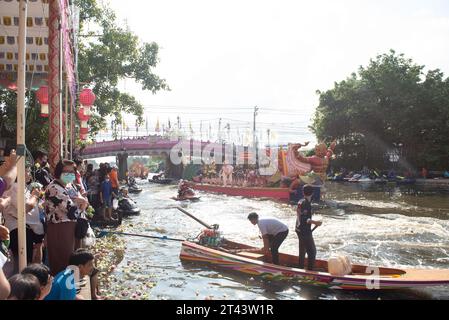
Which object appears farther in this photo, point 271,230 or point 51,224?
point 271,230

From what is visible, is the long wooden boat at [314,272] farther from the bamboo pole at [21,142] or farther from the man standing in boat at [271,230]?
the bamboo pole at [21,142]

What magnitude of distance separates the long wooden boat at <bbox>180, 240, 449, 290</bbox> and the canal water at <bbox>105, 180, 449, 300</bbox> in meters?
0.20

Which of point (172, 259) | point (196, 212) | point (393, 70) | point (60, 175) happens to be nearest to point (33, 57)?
point (60, 175)

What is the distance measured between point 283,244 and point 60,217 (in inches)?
350

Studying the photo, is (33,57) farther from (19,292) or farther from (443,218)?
(443,218)

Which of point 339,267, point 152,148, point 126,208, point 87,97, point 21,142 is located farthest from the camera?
point 152,148

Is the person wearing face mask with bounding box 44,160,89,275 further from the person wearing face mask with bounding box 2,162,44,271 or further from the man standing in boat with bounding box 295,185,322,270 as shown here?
the man standing in boat with bounding box 295,185,322,270

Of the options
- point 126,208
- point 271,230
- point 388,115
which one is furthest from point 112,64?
point 388,115

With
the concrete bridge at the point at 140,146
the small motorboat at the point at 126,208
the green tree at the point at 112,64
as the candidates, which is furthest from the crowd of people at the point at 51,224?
the concrete bridge at the point at 140,146

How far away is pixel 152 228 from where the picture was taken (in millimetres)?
16562

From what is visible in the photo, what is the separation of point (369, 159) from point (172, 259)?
40469 millimetres

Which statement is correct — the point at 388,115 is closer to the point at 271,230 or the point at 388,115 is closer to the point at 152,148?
the point at 152,148

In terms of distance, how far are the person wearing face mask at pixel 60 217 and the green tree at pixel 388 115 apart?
40459 millimetres

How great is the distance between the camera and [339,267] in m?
8.47
